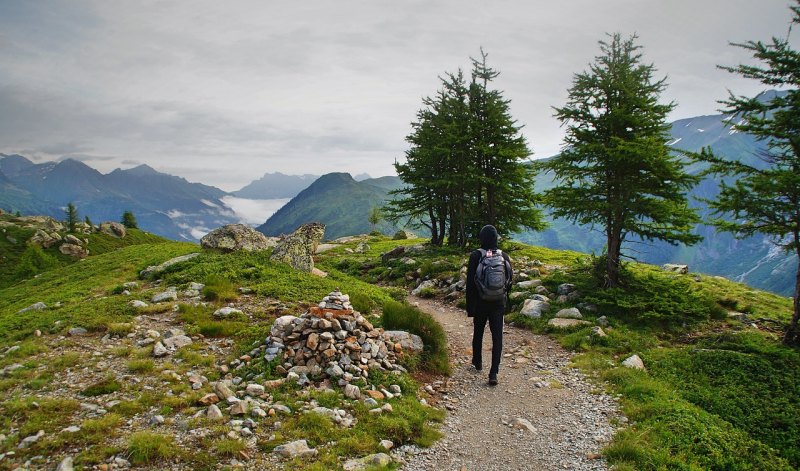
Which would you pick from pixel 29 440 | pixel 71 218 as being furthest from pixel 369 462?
pixel 71 218

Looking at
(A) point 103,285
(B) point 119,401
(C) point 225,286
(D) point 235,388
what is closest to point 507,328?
(D) point 235,388

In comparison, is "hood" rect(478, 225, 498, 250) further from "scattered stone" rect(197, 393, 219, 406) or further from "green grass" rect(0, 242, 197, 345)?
"green grass" rect(0, 242, 197, 345)

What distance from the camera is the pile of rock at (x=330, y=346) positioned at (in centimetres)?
957

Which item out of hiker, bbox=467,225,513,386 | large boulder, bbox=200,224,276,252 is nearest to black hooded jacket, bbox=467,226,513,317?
hiker, bbox=467,225,513,386

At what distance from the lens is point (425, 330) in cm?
1220

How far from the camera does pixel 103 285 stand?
18359 mm

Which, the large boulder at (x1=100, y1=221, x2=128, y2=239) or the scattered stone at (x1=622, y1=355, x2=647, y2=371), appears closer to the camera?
the scattered stone at (x1=622, y1=355, x2=647, y2=371)

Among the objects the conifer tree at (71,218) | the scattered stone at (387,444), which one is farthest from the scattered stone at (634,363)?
the conifer tree at (71,218)

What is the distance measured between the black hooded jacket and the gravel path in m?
1.99

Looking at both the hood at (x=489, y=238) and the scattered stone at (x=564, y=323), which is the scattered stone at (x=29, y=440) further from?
the scattered stone at (x=564, y=323)

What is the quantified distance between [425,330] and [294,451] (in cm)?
591

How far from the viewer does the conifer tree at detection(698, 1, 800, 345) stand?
11.3 metres

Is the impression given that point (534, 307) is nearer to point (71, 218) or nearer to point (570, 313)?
point (570, 313)

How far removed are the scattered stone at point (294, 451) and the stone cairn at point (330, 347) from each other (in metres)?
2.17
